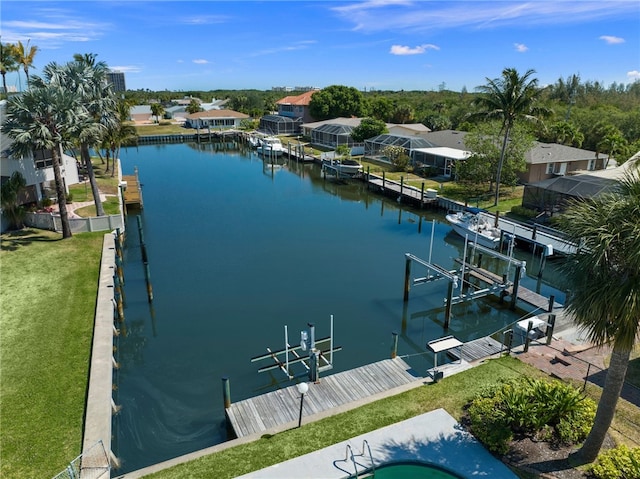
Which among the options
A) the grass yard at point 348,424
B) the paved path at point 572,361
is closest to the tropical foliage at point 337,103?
the paved path at point 572,361

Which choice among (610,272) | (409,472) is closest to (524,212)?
(610,272)

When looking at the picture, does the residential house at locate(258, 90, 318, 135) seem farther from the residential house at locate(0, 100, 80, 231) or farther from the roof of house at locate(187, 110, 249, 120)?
the residential house at locate(0, 100, 80, 231)

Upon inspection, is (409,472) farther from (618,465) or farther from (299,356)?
(299,356)

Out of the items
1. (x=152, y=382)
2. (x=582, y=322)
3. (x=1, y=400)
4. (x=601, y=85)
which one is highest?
(x=601, y=85)

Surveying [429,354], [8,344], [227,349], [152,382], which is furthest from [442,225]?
[8,344]

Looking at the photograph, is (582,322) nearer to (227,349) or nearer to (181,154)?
(227,349)

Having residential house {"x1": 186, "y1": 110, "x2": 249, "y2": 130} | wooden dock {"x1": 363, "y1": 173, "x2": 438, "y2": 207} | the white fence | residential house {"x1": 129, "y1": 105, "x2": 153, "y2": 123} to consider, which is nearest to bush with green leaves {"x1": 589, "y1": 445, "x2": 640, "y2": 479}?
the white fence
